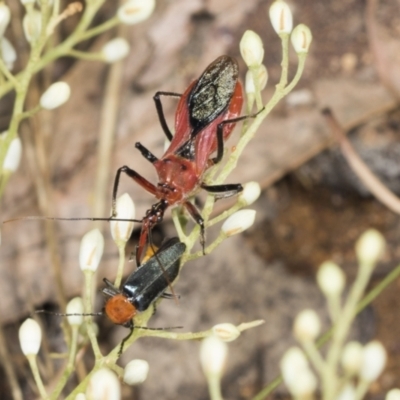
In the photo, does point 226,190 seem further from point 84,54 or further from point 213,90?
point 84,54

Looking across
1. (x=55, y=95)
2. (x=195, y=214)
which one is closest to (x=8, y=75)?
(x=55, y=95)

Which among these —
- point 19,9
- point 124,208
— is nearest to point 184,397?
point 124,208

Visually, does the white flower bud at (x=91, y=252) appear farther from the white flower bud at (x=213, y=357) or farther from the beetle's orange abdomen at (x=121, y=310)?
the white flower bud at (x=213, y=357)

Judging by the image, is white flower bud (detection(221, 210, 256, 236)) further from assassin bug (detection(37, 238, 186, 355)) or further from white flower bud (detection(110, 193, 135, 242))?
white flower bud (detection(110, 193, 135, 242))

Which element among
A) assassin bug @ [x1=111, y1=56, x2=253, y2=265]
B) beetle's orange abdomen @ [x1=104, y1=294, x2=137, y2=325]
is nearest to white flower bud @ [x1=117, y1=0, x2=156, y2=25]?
assassin bug @ [x1=111, y1=56, x2=253, y2=265]

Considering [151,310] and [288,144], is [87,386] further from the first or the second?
[288,144]

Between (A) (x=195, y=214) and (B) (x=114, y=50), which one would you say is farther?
(B) (x=114, y=50)

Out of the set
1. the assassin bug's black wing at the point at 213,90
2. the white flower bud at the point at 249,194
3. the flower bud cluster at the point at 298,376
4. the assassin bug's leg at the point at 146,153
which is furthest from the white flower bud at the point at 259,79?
the flower bud cluster at the point at 298,376
